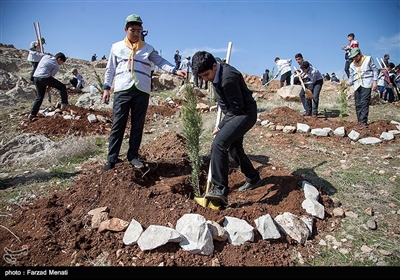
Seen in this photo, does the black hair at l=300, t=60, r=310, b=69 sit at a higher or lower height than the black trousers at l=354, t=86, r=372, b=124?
higher

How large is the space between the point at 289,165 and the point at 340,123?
3387mm

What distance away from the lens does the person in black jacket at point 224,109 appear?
2.98m

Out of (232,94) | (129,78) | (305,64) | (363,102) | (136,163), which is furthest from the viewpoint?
(305,64)

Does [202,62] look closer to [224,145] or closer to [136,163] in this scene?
[224,145]

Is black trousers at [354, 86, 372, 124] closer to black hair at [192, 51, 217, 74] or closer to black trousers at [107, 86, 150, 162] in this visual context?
black hair at [192, 51, 217, 74]

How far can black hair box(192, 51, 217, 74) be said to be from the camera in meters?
2.90

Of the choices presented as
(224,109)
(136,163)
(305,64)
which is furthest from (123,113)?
(305,64)

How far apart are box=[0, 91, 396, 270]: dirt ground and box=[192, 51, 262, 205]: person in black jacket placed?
38 centimetres

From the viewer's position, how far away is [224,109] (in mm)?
3402

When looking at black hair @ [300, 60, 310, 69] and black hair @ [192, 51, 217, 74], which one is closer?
black hair @ [192, 51, 217, 74]

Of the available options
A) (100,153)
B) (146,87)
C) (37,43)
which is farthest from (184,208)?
(37,43)

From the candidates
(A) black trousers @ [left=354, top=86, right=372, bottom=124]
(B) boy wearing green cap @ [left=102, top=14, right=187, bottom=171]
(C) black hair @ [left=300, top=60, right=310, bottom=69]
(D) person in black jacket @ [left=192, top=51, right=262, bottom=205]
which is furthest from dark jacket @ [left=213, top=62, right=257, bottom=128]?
(C) black hair @ [left=300, top=60, right=310, bottom=69]

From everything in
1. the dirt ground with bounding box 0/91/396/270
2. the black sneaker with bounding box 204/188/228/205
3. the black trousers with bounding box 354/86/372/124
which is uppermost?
the black trousers with bounding box 354/86/372/124

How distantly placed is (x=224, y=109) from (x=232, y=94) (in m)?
0.38
